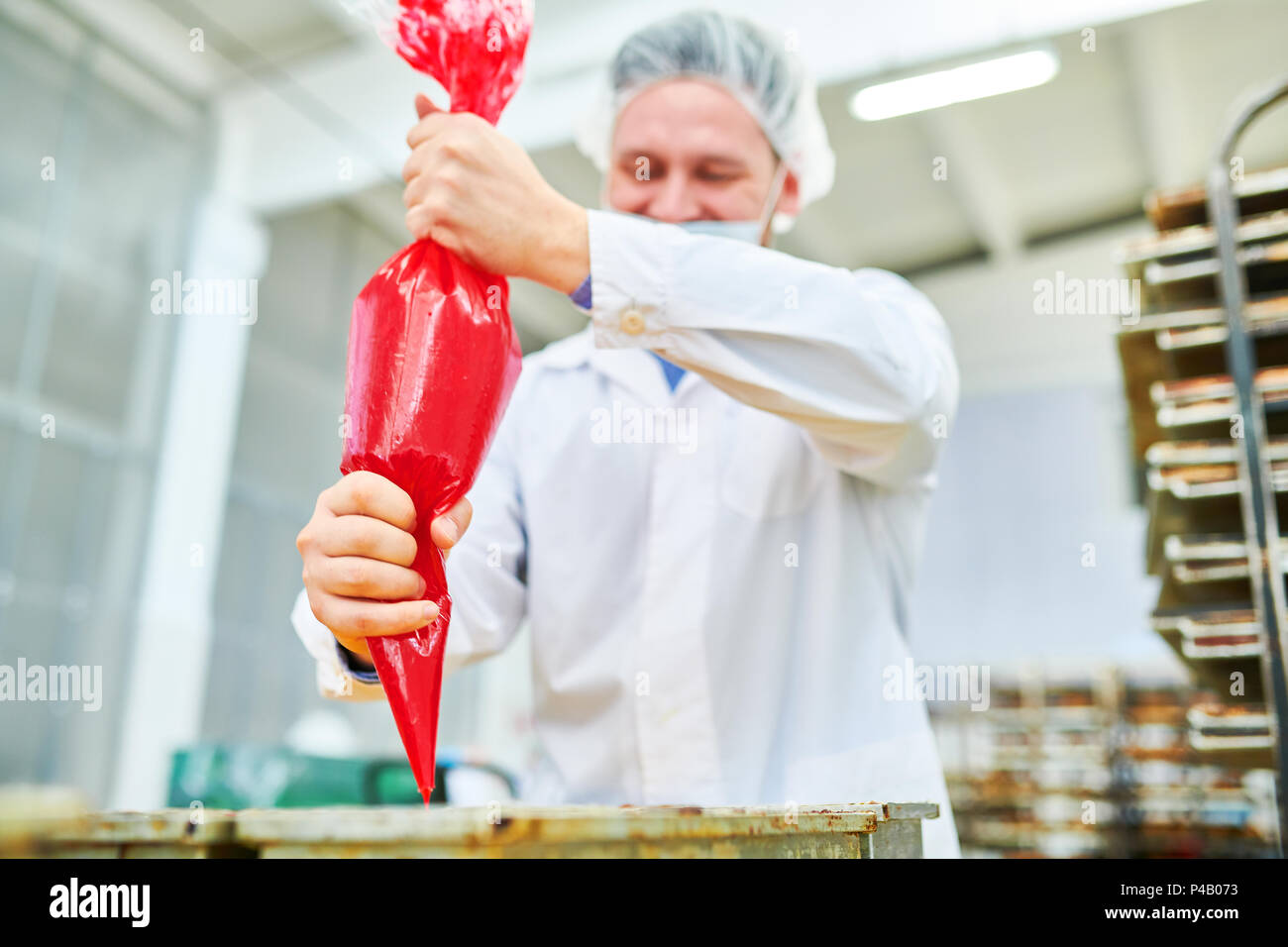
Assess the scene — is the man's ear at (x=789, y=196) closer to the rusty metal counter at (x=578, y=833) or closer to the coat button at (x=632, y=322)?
the coat button at (x=632, y=322)

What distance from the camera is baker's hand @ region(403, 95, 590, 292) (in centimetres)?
81

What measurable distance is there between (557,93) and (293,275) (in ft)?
7.51

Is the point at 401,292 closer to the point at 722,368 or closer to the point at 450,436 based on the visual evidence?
the point at 450,436

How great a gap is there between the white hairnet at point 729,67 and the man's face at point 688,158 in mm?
34

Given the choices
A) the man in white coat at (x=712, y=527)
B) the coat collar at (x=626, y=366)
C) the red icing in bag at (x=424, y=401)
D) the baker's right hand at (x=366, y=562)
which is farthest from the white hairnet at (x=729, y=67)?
the baker's right hand at (x=366, y=562)

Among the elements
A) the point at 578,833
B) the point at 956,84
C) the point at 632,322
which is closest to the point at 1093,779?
the point at 956,84

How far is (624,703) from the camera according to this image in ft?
4.11

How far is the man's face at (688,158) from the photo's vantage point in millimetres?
1282

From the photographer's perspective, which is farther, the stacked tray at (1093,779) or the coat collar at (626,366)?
the stacked tray at (1093,779)

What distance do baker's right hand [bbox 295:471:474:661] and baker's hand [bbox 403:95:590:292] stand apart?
0.21 meters

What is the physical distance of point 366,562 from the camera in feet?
2.33

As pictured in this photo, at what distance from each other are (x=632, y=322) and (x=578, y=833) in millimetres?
423
